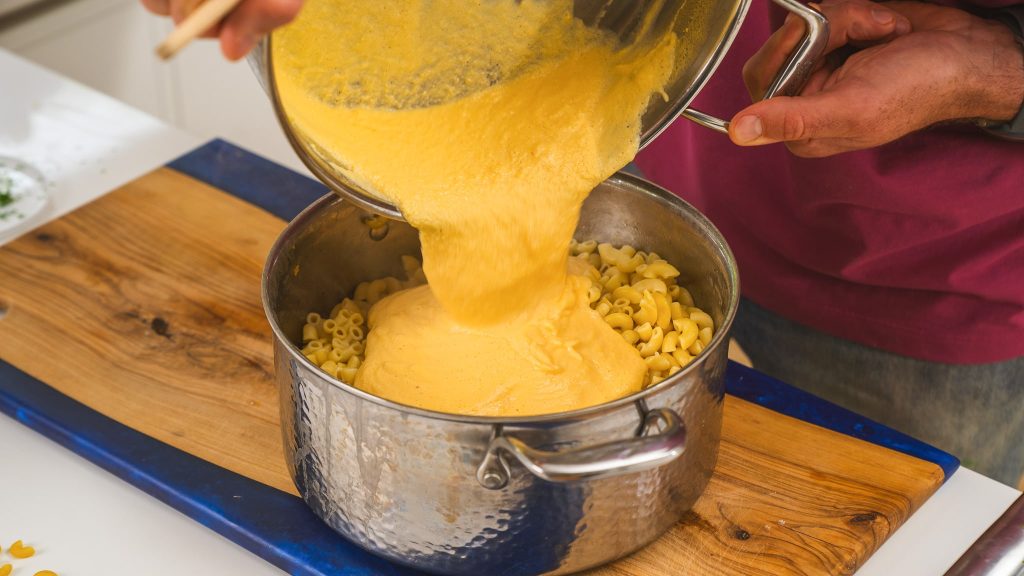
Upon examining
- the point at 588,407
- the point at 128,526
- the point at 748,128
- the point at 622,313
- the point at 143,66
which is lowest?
the point at 143,66

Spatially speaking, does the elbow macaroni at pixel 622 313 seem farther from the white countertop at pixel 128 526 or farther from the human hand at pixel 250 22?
the human hand at pixel 250 22

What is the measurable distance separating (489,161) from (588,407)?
10.2 inches

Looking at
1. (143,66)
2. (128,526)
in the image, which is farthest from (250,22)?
(143,66)

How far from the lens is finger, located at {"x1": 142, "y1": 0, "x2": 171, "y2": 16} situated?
0.80 m

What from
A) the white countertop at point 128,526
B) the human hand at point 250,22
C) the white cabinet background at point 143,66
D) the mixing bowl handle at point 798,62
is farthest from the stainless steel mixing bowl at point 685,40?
the white cabinet background at point 143,66

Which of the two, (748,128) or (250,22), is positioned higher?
(250,22)

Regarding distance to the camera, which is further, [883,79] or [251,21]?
[883,79]

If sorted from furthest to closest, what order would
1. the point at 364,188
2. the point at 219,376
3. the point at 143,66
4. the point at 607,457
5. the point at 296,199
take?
the point at 143,66 → the point at 296,199 → the point at 219,376 → the point at 364,188 → the point at 607,457

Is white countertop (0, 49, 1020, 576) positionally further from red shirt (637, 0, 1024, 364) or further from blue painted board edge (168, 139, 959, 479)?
red shirt (637, 0, 1024, 364)

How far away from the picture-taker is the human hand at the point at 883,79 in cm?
99

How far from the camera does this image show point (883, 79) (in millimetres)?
1037

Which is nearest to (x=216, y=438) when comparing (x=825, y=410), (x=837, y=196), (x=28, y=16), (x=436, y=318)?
Answer: (x=436, y=318)

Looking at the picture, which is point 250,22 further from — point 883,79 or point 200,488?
point 883,79

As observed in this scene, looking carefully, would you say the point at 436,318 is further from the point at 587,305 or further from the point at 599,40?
the point at 599,40
